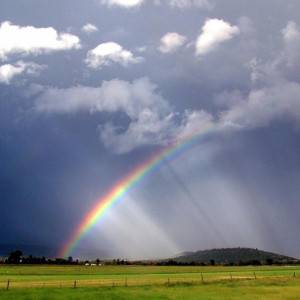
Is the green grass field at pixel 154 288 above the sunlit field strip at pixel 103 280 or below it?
below

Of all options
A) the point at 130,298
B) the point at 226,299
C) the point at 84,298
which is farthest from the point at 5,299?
the point at 226,299

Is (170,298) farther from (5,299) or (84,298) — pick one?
(5,299)

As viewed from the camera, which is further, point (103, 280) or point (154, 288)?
point (103, 280)

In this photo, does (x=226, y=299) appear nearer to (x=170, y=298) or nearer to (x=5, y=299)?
(x=170, y=298)

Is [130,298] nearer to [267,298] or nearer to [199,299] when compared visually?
[199,299]

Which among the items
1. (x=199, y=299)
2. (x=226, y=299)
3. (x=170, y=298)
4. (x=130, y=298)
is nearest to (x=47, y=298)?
(x=130, y=298)

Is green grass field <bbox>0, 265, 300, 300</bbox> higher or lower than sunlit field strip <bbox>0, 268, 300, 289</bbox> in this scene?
lower

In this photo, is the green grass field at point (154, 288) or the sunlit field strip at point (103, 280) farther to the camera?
the sunlit field strip at point (103, 280)

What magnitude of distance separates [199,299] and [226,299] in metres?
2.76

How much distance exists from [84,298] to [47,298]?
3.90 meters

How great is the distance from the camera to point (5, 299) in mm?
37312

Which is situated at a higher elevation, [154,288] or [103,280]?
[103,280]

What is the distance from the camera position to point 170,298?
3884 cm

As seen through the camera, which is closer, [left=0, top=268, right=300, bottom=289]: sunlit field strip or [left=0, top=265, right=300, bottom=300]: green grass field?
[left=0, top=265, right=300, bottom=300]: green grass field
